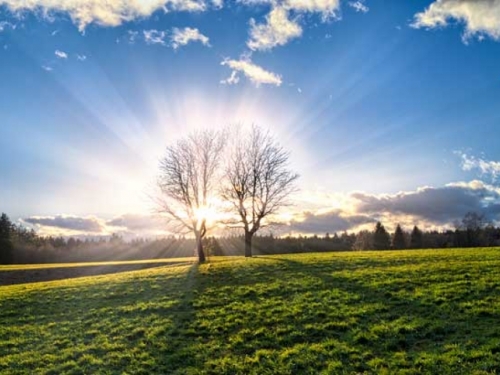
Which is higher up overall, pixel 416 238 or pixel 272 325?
pixel 416 238

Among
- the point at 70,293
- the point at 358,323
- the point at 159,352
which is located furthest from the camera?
the point at 70,293

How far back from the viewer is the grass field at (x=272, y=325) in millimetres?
13898

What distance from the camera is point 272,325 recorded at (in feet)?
60.1

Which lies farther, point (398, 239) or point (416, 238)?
point (416, 238)

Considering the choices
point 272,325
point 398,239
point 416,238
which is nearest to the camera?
point 272,325

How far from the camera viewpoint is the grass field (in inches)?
547

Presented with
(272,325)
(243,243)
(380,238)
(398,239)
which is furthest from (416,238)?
(272,325)

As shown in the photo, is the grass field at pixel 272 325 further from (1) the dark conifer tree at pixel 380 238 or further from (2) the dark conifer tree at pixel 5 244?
(1) the dark conifer tree at pixel 380 238

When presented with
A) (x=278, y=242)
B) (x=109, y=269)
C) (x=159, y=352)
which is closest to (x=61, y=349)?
(x=159, y=352)

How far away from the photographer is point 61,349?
17469 millimetres

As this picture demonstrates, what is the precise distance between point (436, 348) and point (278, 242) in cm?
15146

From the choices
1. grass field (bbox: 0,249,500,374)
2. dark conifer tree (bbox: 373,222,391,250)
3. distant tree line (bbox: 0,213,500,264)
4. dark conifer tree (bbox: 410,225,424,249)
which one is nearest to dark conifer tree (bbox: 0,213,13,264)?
distant tree line (bbox: 0,213,500,264)

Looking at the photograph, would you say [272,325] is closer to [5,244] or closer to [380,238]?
[5,244]

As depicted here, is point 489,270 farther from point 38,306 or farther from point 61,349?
point 38,306
